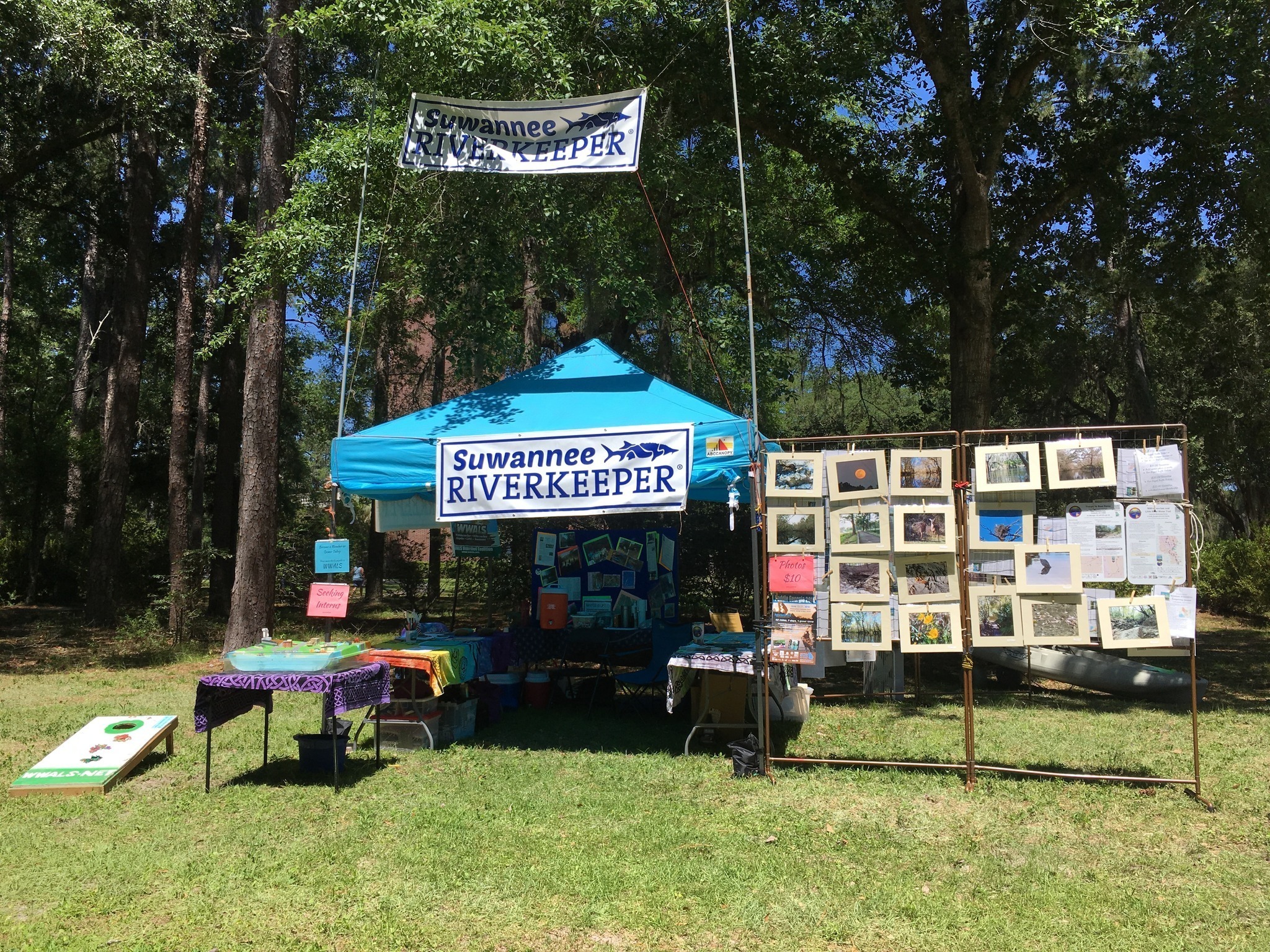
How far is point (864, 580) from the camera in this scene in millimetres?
5824

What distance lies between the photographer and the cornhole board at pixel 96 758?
5945mm

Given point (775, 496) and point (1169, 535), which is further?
point (775, 496)

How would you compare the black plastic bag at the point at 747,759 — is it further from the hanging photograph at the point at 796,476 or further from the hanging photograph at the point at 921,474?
the hanging photograph at the point at 921,474

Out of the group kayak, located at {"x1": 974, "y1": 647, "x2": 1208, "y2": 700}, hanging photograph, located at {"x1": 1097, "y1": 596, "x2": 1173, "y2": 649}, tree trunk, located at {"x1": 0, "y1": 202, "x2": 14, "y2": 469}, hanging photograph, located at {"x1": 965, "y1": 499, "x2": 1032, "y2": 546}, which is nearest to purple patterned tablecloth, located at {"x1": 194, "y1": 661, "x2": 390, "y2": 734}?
hanging photograph, located at {"x1": 965, "y1": 499, "x2": 1032, "y2": 546}

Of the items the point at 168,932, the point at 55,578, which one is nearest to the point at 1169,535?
the point at 168,932

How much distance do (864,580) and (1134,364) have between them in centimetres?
1178

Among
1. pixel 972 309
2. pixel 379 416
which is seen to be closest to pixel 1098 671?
pixel 972 309

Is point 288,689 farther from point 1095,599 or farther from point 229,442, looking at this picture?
point 229,442

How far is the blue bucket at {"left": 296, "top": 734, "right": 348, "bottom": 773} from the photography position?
20.9 feet

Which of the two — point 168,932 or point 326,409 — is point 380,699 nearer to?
point 168,932

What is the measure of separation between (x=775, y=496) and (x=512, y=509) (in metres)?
1.82

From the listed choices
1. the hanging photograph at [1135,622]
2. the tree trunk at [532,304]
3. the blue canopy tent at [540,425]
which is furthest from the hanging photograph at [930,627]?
the tree trunk at [532,304]

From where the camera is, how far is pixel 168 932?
3.89 metres

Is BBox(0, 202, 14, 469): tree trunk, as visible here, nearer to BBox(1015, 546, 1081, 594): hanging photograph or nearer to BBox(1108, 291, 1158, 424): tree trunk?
BBox(1015, 546, 1081, 594): hanging photograph
